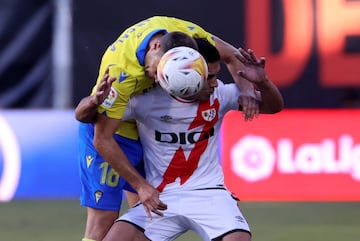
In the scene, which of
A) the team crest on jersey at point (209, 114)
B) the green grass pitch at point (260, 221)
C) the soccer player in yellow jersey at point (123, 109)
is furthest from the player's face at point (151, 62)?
the green grass pitch at point (260, 221)

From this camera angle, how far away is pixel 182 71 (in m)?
5.45

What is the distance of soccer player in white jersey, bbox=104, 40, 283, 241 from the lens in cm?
599

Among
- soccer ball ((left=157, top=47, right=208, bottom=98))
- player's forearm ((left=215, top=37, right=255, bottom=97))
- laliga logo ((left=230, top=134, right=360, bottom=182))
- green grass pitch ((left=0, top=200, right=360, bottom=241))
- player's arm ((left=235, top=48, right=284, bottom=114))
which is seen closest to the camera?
soccer ball ((left=157, top=47, right=208, bottom=98))

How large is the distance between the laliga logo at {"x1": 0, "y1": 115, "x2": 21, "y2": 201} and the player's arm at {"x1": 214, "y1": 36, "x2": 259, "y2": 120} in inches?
189

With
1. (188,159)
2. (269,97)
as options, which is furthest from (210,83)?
(188,159)

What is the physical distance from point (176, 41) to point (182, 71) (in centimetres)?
25

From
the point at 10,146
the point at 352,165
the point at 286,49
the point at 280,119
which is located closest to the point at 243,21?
the point at 286,49

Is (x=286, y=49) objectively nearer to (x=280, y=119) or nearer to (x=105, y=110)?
(x=280, y=119)

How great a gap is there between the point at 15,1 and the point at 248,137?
9.43ft

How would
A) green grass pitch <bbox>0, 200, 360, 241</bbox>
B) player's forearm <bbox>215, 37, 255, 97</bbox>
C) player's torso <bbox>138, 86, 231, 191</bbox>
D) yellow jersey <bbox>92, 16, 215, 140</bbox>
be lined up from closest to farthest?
yellow jersey <bbox>92, 16, 215, 140</bbox> < player's torso <bbox>138, 86, 231, 191</bbox> < player's forearm <bbox>215, 37, 255, 97</bbox> < green grass pitch <bbox>0, 200, 360, 241</bbox>

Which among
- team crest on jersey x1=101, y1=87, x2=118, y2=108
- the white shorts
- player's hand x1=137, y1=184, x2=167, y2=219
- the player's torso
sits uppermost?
team crest on jersey x1=101, y1=87, x2=118, y2=108

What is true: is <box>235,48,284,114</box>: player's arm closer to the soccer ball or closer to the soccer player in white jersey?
the soccer player in white jersey

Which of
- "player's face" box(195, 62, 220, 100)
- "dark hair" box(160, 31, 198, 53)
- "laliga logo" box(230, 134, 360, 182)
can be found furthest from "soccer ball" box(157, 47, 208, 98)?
"laliga logo" box(230, 134, 360, 182)

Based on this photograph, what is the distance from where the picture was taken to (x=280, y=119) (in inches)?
431
